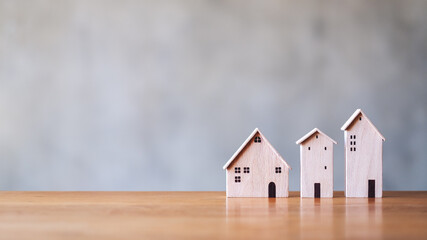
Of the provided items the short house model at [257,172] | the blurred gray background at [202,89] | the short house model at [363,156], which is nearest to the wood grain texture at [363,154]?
the short house model at [363,156]

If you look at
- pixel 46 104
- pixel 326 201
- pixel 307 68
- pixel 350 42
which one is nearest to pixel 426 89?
pixel 350 42

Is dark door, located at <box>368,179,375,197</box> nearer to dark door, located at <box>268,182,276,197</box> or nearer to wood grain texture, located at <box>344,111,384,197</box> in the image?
wood grain texture, located at <box>344,111,384,197</box>

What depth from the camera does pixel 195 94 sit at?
207cm

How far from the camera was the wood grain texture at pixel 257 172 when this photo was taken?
1.47 meters

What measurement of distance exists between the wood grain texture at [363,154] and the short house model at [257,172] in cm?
23

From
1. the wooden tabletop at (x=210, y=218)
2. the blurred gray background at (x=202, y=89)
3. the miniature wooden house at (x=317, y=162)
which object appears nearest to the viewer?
the wooden tabletop at (x=210, y=218)

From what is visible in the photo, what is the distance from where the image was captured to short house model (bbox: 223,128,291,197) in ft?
4.83

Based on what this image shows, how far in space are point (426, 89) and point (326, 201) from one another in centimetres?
104

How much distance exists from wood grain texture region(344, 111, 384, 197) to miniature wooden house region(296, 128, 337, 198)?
0.21 ft

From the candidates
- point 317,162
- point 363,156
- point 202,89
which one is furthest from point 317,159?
point 202,89

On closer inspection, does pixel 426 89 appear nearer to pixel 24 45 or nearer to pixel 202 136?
pixel 202 136

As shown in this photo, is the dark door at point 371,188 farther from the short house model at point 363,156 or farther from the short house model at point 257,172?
the short house model at point 257,172

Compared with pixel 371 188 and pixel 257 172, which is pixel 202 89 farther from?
pixel 371 188

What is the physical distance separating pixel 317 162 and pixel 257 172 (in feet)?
0.68
